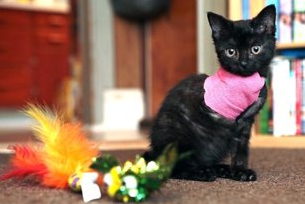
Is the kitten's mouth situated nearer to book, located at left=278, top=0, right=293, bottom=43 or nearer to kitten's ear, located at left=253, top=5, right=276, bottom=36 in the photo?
kitten's ear, located at left=253, top=5, right=276, bottom=36

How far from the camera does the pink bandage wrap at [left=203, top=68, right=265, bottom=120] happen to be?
0.91 metres

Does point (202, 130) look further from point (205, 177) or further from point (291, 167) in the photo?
point (291, 167)

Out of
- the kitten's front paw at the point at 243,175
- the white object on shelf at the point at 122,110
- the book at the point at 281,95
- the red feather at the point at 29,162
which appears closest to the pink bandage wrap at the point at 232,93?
the kitten's front paw at the point at 243,175

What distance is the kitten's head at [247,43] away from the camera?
35.5 inches

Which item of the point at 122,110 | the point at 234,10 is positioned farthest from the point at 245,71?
the point at 122,110

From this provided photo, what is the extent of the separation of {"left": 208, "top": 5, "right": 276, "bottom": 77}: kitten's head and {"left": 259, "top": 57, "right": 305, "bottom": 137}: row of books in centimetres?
83

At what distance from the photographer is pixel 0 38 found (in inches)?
142

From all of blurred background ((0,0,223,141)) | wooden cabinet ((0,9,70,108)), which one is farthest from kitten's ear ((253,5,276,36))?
wooden cabinet ((0,9,70,108))

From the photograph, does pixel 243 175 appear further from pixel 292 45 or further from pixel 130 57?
pixel 130 57

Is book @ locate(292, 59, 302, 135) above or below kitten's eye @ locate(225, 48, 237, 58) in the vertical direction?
below

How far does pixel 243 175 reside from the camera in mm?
947

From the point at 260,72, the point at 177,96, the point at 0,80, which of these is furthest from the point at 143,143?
the point at 0,80

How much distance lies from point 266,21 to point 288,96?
870mm

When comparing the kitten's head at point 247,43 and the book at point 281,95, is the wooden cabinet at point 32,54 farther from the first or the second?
the kitten's head at point 247,43
